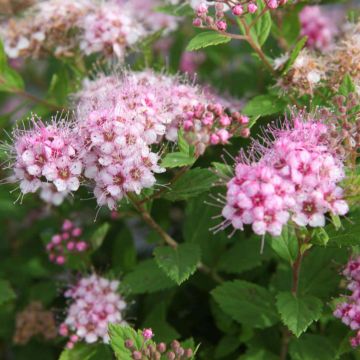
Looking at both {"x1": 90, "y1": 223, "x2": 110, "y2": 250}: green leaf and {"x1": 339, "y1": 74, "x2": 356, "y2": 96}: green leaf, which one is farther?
{"x1": 90, "y1": 223, "x2": 110, "y2": 250}: green leaf

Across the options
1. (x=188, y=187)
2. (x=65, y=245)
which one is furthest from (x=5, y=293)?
(x=188, y=187)

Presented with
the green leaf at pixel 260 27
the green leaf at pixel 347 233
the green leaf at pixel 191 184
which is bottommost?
the green leaf at pixel 347 233

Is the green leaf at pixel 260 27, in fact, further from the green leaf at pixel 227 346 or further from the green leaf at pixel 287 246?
the green leaf at pixel 227 346

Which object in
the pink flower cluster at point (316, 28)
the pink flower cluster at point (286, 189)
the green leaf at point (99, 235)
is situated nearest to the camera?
the pink flower cluster at point (286, 189)

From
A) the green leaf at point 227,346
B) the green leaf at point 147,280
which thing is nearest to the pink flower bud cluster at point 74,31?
the green leaf at point 147,280

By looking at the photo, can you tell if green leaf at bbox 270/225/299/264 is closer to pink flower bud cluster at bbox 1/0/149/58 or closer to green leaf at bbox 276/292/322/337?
green leaf at bbox 276/292/322/337

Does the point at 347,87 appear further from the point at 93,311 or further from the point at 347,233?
the point at 93,311

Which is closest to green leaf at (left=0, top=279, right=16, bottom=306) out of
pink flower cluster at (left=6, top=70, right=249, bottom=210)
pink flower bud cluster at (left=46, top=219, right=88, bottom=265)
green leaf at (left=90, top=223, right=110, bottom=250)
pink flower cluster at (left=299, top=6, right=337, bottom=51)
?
pink flower bud cluster at (left=46, top=219, right=88, bottom=265)
